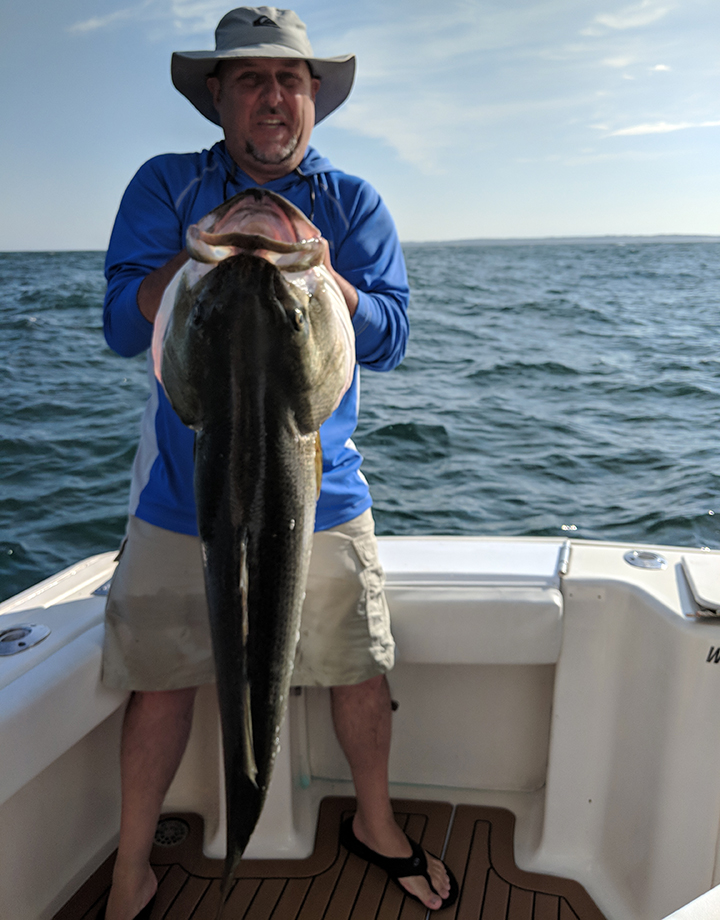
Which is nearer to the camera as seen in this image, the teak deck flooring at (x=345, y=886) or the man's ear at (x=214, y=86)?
the man's ear at (x=214, y=86)

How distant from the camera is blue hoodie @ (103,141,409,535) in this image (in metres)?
2.02

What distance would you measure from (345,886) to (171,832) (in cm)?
67

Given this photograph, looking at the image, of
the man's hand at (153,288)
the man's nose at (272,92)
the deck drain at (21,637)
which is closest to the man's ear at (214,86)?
the man's nose at (272,92)

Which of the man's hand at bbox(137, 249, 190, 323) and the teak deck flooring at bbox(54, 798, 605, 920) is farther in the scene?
the teak deck flooring at bbox(54, 798, 605, 920)

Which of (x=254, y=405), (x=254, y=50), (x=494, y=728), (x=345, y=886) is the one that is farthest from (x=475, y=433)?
(x=254, y=405)

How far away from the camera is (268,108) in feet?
6.43

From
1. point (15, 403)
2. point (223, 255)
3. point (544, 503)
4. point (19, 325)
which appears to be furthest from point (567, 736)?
point (19, 325)

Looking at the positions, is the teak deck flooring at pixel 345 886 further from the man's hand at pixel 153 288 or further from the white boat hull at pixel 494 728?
the man's hand at pixel 153 288

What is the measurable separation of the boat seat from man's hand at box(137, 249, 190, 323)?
1.26 meters

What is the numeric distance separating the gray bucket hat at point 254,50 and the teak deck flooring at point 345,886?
7.76 ft

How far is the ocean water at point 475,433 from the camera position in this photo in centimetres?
777

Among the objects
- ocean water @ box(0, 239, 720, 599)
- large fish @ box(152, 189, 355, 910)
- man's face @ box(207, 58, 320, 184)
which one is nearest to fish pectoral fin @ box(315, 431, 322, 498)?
large fish @ box(152, 189, 355, 910)

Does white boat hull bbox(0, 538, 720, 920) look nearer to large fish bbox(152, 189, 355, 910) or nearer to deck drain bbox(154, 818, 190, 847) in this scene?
deck drain bbox(154, 818, 190, 847)

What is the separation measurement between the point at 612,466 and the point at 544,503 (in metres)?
1.64
